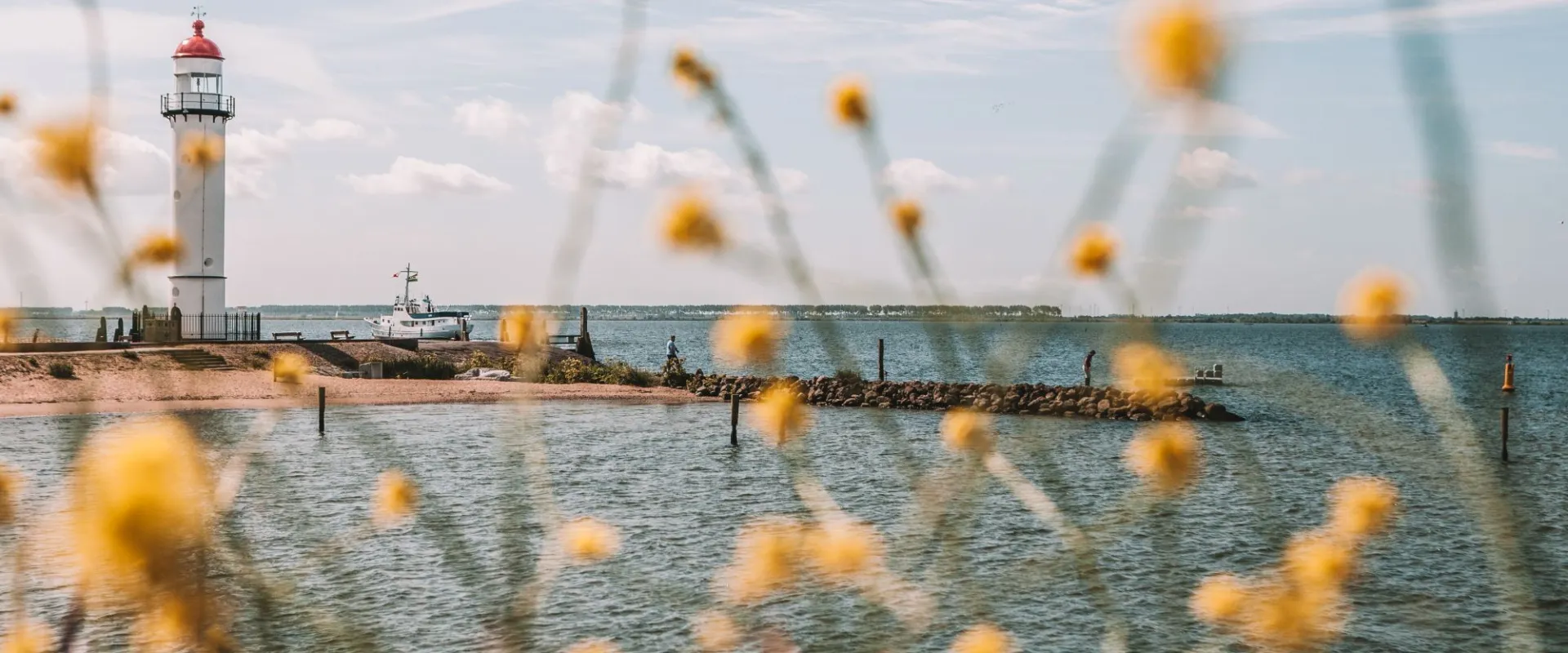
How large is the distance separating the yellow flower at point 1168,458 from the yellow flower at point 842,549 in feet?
1.27

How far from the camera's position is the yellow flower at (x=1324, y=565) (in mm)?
1658

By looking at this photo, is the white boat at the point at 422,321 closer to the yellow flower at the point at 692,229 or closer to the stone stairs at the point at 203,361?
the stone stairs at the point at 203,361

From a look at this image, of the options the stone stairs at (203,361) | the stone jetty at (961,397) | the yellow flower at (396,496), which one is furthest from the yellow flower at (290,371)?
the stone stairs at (203,361)

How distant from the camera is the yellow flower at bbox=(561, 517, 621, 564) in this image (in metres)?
2.03

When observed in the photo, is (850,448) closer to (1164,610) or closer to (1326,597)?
(1164,610)

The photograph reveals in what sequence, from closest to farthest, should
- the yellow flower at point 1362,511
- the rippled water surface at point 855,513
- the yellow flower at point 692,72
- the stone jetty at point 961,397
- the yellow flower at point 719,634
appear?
the yellow flower at point 692,72, the yellow flower at point 1362,511, the yellow flower at point 719,634, the rippled water surface at point 855,513, the stone jetty at point 961,397

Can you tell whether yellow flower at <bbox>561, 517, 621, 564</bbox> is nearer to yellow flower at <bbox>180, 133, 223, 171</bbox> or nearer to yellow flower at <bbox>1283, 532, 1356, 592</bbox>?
yellow flower at <bbox>180, 133, 223, 171</bbox>

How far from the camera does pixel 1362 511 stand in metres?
1.81

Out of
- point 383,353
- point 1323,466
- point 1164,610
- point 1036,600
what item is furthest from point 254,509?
point 383,353

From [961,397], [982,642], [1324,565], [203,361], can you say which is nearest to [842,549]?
[982,642]

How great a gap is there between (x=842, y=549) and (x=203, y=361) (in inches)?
1502

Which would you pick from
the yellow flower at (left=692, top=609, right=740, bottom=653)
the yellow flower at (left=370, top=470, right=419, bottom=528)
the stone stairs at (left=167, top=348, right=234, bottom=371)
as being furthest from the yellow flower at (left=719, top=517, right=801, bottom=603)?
the stone stairs at (left=167, top=348, right=234, bottom=371)

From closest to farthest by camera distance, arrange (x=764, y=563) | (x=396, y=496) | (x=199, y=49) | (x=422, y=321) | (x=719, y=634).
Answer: (x=764, y=563)
(x=396, y=496)
(x=719, y=634)
(x=199, y=49)
(x=422, y=321)

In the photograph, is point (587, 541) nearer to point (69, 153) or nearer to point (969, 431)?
point (969, 431)
